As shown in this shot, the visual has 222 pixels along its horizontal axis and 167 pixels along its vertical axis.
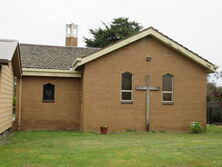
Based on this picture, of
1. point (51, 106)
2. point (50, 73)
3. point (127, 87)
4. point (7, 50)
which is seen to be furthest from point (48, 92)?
point (7, 50)

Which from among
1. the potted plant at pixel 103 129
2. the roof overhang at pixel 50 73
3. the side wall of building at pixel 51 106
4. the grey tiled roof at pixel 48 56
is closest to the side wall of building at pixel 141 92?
the potted plant at pixel 103 129

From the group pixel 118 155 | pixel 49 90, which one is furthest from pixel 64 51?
pixel 118 155

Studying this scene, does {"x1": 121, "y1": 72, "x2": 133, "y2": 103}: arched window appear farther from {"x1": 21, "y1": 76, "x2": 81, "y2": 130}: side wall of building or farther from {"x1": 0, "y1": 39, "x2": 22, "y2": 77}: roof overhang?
{"x1": 0, "y1": 39, "x2": 22, "y2": 77}: roof overhang

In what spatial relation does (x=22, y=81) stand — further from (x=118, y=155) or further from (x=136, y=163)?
(x=136, y=163)

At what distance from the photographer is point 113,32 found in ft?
163

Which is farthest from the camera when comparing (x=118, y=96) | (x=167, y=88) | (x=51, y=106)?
(x=51, y=106)

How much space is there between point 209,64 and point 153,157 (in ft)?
37.5

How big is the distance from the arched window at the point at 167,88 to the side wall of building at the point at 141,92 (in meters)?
0.24

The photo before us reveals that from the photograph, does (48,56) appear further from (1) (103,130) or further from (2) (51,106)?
(1) (103,130)

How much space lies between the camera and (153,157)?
10.9 m

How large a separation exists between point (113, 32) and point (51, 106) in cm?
2925

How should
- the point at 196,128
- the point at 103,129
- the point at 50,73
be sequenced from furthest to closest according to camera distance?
the point at 50,73 → the point at 196,128 → the point at 103,129

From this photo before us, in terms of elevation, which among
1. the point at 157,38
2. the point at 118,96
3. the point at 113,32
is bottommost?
the point at 118,96

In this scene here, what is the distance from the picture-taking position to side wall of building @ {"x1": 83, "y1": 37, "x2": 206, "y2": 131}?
66.5ft
